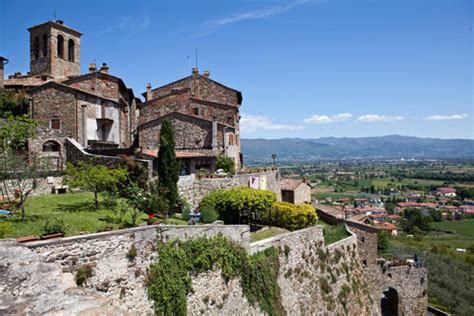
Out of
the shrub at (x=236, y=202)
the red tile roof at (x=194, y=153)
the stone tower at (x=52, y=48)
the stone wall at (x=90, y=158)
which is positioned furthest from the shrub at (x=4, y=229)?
the stone tower at (x=52, y=48)

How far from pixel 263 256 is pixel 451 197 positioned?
526 ft

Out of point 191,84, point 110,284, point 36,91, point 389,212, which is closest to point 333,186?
point 389,212

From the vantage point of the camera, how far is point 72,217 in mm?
14234

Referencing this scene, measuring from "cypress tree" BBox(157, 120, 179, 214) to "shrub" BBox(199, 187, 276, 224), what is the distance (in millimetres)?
2887

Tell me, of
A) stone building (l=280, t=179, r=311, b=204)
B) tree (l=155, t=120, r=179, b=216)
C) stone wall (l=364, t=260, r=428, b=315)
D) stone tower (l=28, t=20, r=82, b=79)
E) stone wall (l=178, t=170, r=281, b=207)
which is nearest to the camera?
tree (l=155, t=120, r=179, b=216)

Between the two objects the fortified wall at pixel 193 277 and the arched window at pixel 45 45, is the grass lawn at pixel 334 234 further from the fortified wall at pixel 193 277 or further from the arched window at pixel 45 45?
the arched window at pixel 45 45

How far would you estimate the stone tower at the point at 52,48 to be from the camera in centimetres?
3697

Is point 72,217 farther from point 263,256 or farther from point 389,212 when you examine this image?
point 389,212

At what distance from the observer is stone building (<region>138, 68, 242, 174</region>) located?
3089 cm

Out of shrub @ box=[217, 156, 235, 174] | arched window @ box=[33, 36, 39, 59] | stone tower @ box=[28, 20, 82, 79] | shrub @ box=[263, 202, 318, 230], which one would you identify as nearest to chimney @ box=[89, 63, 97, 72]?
stone tower @ box=[28, 20, 82, 79]

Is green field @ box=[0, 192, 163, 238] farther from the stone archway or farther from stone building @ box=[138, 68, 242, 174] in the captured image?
the stone archway

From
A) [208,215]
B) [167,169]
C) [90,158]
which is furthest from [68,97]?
[208,215]

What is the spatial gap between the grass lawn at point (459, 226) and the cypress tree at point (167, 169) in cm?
8921

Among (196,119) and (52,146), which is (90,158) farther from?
(196,119)
